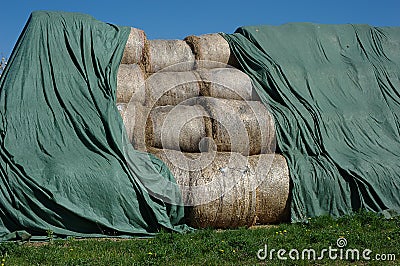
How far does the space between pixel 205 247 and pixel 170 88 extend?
3.65m

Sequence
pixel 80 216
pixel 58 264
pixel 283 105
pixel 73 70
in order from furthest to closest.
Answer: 1. pixel 283 105
2. pixel 73 70
3. pixel 80 216
4. pixel 58 264

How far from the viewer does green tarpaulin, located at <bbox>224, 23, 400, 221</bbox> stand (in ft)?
29.7

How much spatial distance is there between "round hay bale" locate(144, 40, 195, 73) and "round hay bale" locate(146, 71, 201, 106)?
320mm

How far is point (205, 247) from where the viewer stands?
260 inches

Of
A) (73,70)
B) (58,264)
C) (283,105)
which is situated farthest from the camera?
(283,105)

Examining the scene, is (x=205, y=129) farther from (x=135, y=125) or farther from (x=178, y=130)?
(x=135, y=125)

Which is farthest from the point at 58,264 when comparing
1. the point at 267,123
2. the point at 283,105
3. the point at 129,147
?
the point at 283,105

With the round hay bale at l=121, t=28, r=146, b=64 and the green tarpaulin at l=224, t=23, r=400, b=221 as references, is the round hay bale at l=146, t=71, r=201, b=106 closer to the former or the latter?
the round hay bale at l=121, t=28, r=146, b=64

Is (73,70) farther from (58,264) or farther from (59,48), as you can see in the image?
(58,264)

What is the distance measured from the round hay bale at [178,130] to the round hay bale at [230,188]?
174mm

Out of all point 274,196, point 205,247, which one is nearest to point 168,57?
point 274,196

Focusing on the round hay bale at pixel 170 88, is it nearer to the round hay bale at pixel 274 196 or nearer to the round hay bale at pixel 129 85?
the round hay bale at pixel 129 85

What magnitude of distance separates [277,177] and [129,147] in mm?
2223

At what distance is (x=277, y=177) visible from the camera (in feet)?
28.7
